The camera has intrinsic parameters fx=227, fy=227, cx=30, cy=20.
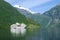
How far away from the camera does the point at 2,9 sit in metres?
77.6

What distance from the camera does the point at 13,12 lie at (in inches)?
3095

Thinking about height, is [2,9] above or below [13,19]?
above

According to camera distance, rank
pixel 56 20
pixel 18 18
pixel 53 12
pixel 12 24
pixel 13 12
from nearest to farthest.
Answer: pixel 12 24 → pixel 18 18 → pixel 13 12 → pixel 56 20 → pixel 53 12

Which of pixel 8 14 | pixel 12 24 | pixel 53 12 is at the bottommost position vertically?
pixel 12 24

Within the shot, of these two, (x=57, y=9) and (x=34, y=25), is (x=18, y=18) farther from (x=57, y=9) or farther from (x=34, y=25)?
(x=57, y=9)

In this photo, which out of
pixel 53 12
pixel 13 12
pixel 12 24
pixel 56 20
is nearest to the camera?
pixel 12 24

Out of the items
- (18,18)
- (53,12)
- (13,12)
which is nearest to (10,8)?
(13,12)

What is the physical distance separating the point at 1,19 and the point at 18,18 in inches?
282

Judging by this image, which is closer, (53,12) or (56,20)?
(56,20)

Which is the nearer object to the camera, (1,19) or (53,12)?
(1,19)

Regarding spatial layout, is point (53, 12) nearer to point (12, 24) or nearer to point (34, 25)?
point (34, 25)

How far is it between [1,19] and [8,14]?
22.9 feet

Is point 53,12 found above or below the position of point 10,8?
above

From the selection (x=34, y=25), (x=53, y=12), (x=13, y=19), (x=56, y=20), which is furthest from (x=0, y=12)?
(x=53, y=12)
